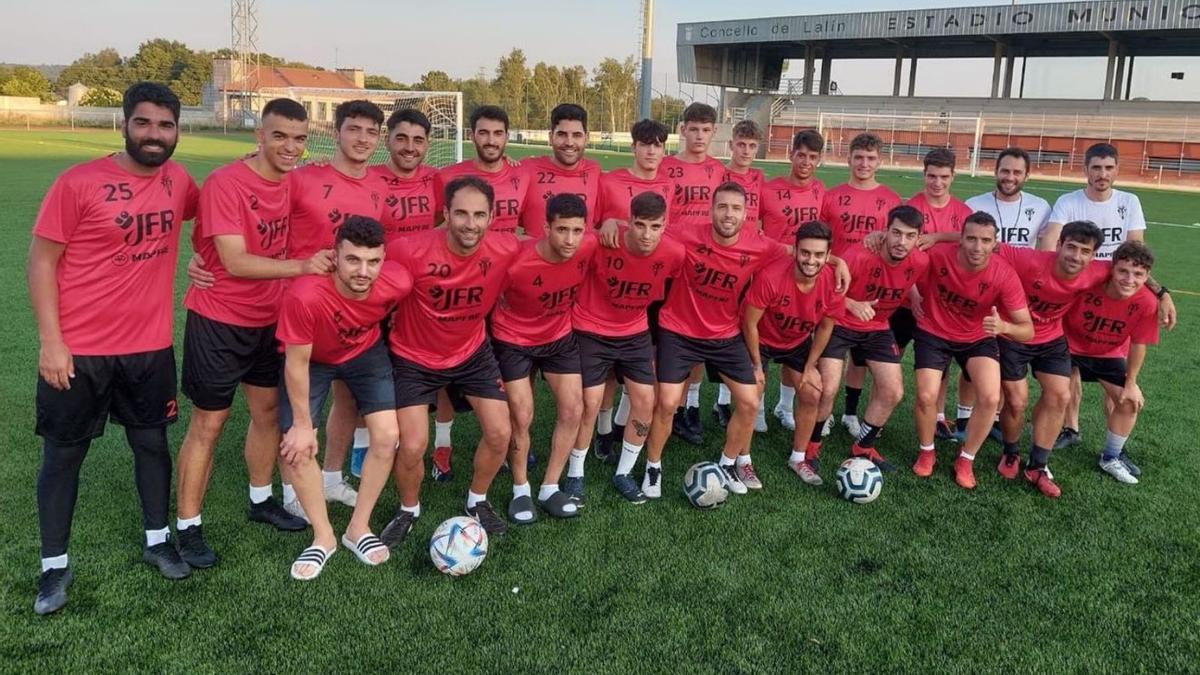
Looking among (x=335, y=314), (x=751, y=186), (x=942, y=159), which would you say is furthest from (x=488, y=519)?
(x=942, y=159)

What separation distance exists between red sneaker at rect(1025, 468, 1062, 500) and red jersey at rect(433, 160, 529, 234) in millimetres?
3601

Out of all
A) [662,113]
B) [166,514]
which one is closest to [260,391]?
[166,514]

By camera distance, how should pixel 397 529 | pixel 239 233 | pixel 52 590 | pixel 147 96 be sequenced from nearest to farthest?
pixel 147 96 → pixel 52 590 → pixel 239 233 → pixel 397 529

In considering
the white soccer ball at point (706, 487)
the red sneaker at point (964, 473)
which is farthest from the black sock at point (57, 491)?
the red sneaker at point (964, 473)

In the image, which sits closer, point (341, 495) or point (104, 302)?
point (104, 302)

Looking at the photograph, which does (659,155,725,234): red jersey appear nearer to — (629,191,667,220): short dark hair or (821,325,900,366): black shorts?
(821,325,900,366): black shorts

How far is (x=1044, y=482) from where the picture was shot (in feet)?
16.4

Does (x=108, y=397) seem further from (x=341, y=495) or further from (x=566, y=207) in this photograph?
(x=566, y=207)

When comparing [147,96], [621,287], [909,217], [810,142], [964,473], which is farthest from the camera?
[810,142]

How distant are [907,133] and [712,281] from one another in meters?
42.5

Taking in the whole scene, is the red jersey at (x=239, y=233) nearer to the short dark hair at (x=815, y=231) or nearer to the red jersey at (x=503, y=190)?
the red jersey at (x=503, y=190)

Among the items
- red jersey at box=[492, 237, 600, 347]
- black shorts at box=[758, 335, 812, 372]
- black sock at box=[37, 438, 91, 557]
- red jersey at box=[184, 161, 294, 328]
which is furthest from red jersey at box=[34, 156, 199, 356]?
black shorts at box=[758, 335, 812, 372]

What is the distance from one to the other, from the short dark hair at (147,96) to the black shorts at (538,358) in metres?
1.99

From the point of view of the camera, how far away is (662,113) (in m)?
75.5
